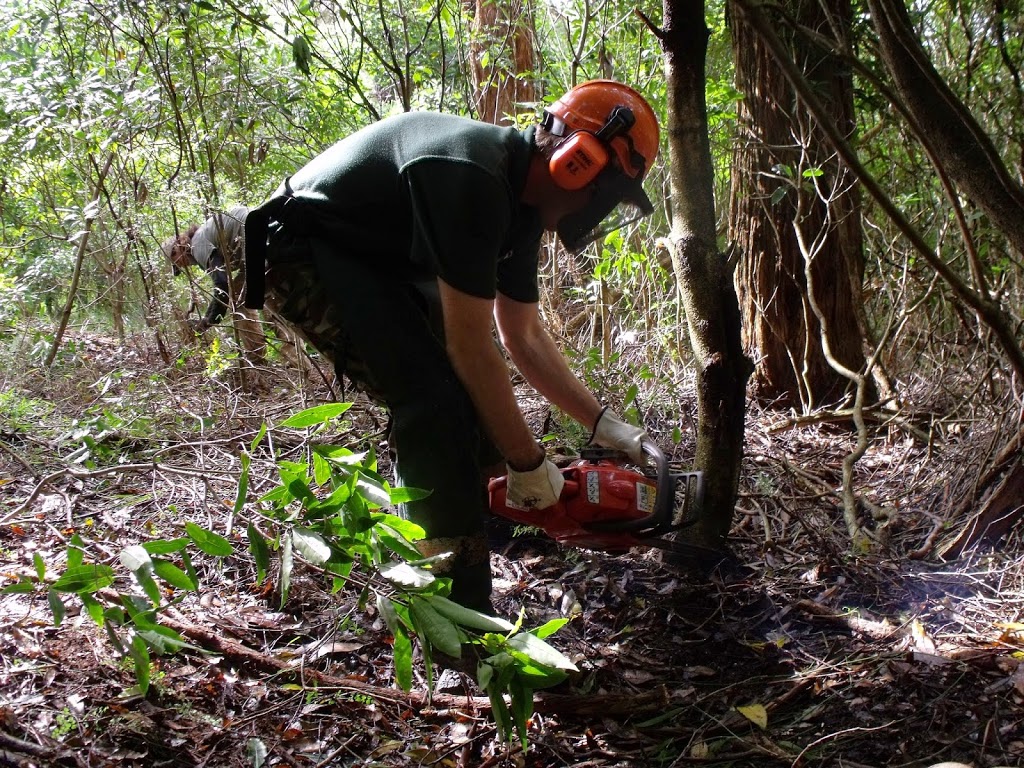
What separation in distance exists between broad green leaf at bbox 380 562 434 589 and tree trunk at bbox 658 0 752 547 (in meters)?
1.41

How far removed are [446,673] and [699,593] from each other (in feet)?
3.14

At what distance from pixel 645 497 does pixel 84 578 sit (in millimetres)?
1604

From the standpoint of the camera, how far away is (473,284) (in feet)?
6.57

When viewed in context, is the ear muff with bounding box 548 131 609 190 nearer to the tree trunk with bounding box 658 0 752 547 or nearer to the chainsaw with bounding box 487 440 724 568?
the tree trunk with bounding box 658 0 752 547

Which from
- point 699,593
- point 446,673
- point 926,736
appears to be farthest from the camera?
point 699,593

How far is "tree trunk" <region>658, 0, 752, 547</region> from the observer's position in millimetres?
2365

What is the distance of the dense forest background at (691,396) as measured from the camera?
1.86 m

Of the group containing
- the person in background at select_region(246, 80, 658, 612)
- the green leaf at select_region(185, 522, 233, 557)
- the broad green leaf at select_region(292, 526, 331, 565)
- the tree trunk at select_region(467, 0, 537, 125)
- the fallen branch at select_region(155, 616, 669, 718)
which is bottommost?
the fallen branch at select_region(155, 616, 669, 718)

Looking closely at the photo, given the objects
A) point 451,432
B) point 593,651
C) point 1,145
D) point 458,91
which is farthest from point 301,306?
point 458,91

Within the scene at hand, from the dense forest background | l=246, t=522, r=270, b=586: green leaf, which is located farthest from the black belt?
l=246, t=522, r=270, b=586: green leaf

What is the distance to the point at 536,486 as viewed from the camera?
2252 mm

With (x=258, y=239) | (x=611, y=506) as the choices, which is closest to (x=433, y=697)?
(x=611, y=506)

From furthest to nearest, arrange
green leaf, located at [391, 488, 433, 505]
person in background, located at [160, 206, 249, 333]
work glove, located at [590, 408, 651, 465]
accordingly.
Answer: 1. person in background, located at [160, 206, 249, 333]
2. work glove, located at [590, 408, 651, 465]
3. green leaf, located at [391, 488, 433, 505]

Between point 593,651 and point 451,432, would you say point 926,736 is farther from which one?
point 451,432
